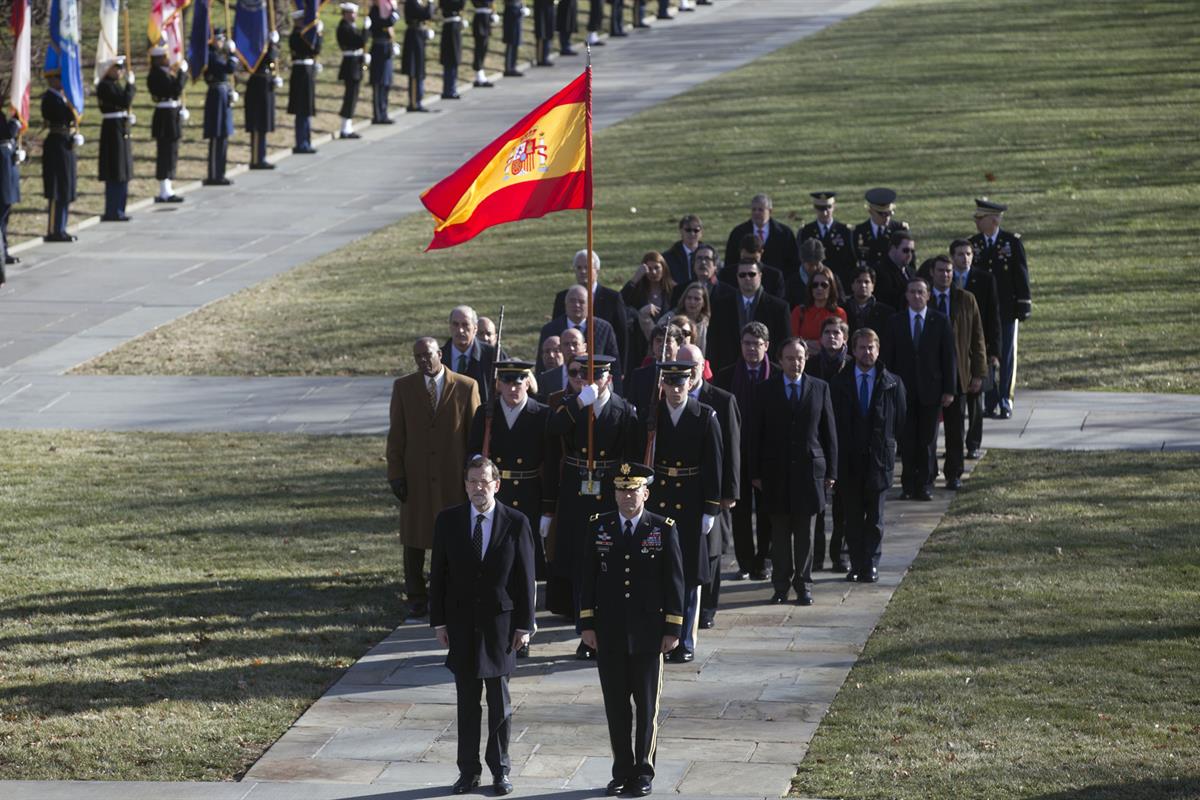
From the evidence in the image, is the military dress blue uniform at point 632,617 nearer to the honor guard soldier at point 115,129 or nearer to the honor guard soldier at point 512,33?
the honor guard soldier at point 115,129

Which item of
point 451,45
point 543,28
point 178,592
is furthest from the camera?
point 543,28

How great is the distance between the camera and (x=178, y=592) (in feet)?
46.3

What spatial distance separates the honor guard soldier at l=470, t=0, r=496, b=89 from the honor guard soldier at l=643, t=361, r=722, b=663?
2938 centimetres

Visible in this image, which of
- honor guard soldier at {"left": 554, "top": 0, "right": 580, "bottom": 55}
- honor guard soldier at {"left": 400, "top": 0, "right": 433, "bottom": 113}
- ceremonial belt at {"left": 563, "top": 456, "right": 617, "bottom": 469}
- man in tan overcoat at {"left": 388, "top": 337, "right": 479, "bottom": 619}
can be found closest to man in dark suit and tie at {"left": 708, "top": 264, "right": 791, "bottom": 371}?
man in tan overcoat at {"left": 388, "top": 337, "right": 479, "bottom": 619}

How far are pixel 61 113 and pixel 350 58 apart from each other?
8367 millimetres

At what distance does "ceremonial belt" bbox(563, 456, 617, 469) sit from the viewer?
12383mm

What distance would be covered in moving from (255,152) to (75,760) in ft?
76.1

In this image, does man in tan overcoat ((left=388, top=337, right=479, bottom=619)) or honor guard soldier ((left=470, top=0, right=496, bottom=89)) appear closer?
man in tan overcoat ((left=388, top=337, right=479, bottom=619))

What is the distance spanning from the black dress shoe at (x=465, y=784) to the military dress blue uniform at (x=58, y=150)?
18448 millimetres

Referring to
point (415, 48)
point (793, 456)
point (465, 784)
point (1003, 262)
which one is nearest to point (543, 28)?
point (415, 48)

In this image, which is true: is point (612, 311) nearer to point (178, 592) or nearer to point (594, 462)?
point (594, 462)

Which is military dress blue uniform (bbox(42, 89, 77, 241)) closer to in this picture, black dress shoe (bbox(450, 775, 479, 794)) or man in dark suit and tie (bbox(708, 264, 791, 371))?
man in dark suit and tie (bbox(708, 264, 791, 371))

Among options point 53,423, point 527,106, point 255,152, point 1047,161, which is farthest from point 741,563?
point 527,106

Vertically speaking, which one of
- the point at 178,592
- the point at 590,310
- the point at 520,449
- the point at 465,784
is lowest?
the point at 178,592
